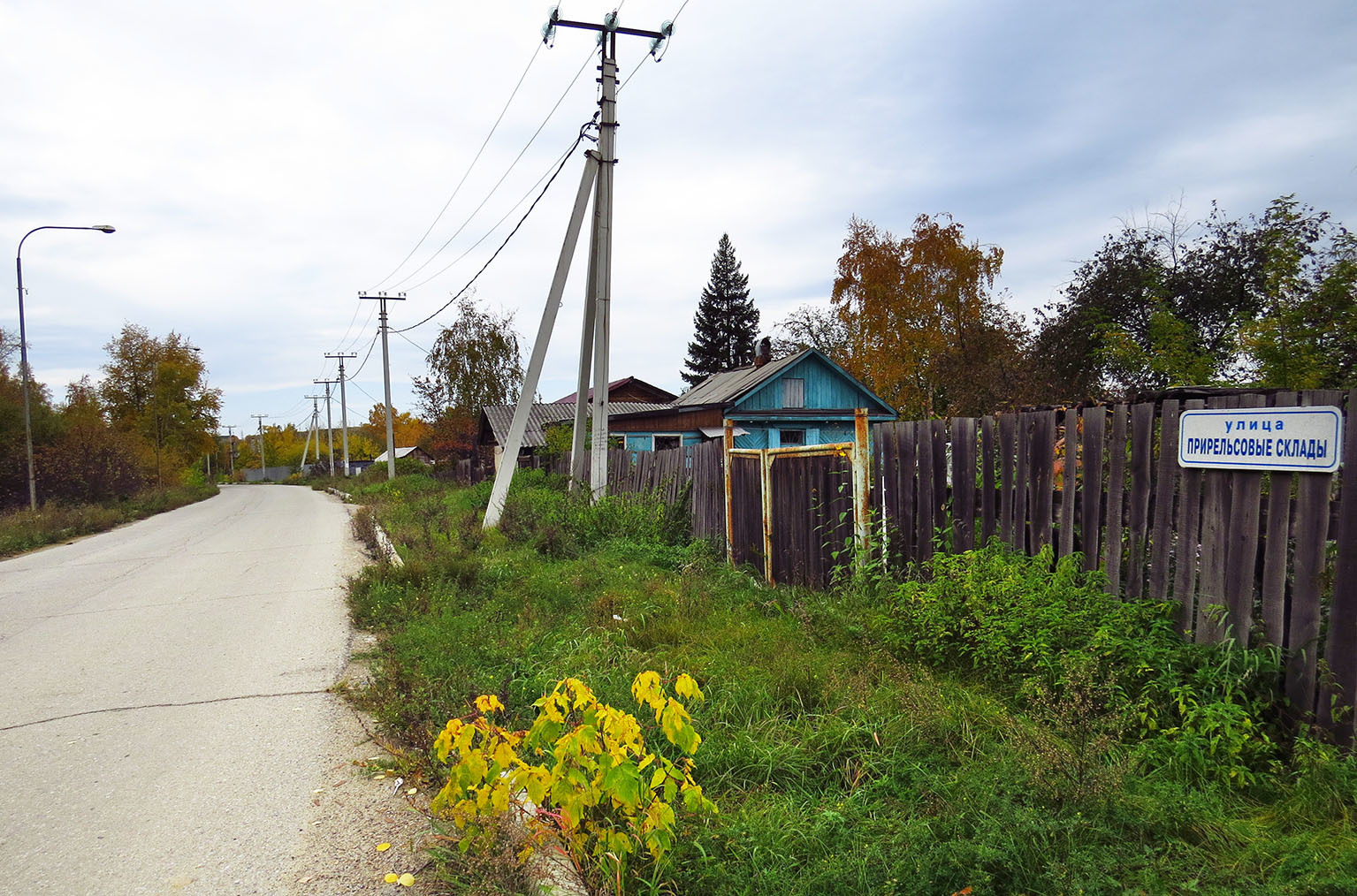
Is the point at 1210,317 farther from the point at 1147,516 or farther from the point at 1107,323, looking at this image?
the point at 1147,516

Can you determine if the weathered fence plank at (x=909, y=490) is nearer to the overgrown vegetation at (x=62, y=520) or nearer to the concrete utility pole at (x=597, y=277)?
the concrete utility pole at (x=597, y=277)

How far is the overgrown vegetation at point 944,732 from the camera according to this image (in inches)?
98.3

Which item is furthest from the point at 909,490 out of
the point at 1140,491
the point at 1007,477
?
the point at 1140,491

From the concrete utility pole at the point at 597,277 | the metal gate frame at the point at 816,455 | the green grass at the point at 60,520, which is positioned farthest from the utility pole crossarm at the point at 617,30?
the green grass at the point at 60,520

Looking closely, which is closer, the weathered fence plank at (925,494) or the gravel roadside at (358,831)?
the gravel roadside at (358,831)

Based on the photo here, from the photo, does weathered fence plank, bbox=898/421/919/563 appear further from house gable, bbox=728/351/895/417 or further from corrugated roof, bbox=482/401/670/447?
corrugated roof, bbox=482/401/670/447

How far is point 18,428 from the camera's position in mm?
22984

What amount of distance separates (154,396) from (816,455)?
49269 millimetres

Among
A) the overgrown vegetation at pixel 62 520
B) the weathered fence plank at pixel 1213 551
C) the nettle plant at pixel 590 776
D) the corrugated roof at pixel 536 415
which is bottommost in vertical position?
the overgrown vegetation at pixel 62 520

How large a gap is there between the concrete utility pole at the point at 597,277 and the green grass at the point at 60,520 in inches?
392

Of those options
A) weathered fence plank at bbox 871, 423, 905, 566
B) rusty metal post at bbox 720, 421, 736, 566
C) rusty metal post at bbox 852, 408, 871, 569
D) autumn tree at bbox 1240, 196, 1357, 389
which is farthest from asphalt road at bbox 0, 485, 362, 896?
autumn tree at bbox 1240, 196, 1357, 389

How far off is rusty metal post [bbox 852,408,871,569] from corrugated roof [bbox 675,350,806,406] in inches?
764

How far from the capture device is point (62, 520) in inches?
704

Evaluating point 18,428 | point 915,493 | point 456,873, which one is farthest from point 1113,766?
point 18,428
